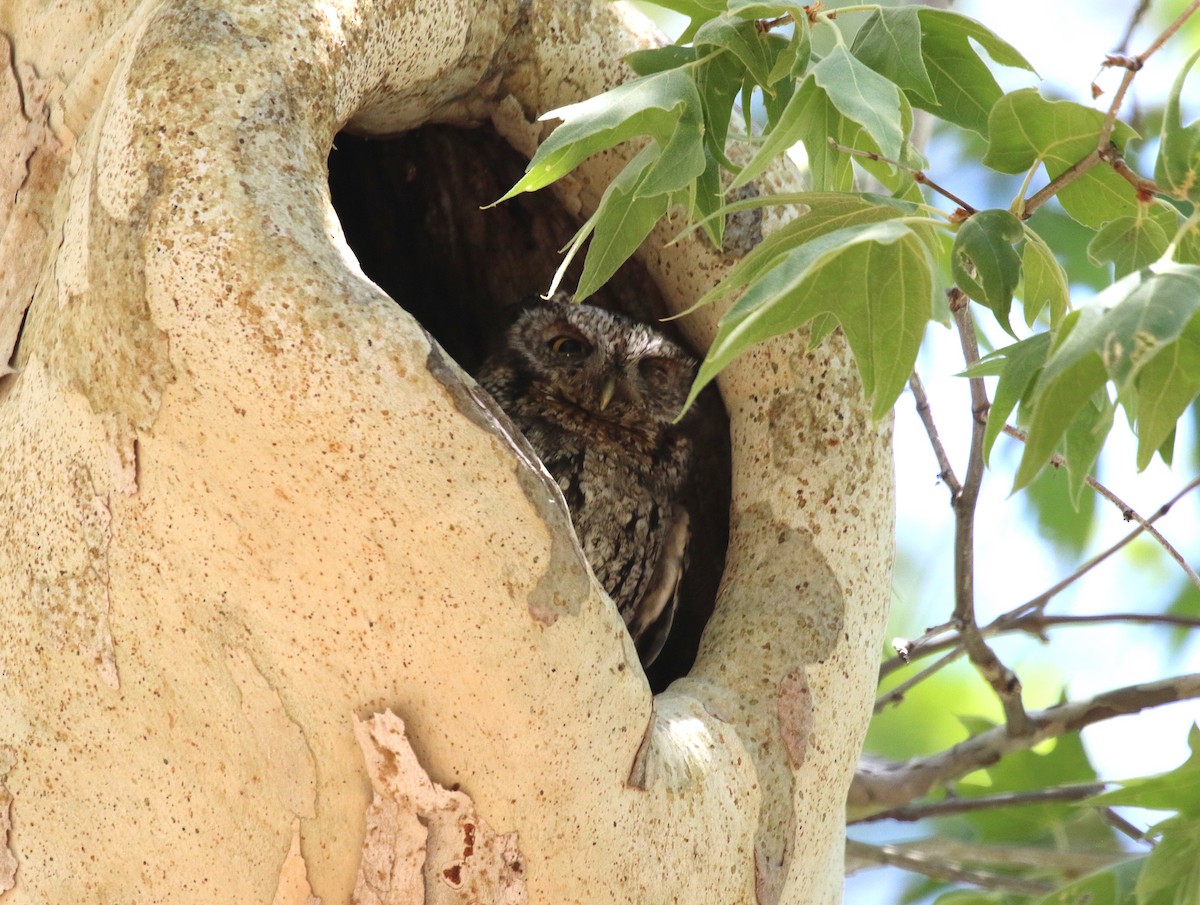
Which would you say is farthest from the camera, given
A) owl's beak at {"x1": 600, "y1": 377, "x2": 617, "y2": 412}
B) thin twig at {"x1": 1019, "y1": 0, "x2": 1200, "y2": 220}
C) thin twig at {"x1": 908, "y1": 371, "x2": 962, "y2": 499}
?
owl's beak at {"x1": 600, "y1": 377, "x2": 617, "y2": 412}

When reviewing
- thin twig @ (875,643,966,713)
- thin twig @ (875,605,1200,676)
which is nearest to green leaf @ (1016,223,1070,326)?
thin twig @ (875,605,1200,676)

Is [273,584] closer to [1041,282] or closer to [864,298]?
[864,298]

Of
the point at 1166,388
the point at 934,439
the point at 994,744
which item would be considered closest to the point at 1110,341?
the point at 1166,388

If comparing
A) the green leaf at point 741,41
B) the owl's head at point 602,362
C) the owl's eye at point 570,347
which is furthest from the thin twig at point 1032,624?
the green leaf at point 741,41

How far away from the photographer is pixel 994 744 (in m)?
2.50

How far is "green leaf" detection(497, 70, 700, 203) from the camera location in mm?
1346

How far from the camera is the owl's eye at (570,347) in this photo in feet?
7.90

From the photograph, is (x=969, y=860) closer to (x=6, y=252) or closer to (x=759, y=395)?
(x=759, y=395)

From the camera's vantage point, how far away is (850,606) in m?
1.89

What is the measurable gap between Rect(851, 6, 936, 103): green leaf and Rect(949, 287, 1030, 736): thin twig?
0.52 metres

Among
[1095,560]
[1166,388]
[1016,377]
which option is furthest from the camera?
[1095,560]

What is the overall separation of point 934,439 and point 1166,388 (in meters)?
1.12

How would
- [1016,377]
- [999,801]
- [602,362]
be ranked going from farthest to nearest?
[999,801], [602,362], [1016,377]

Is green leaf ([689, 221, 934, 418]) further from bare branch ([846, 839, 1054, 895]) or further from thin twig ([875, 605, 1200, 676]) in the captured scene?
bare branch ([846, 839, 1054, 895])
